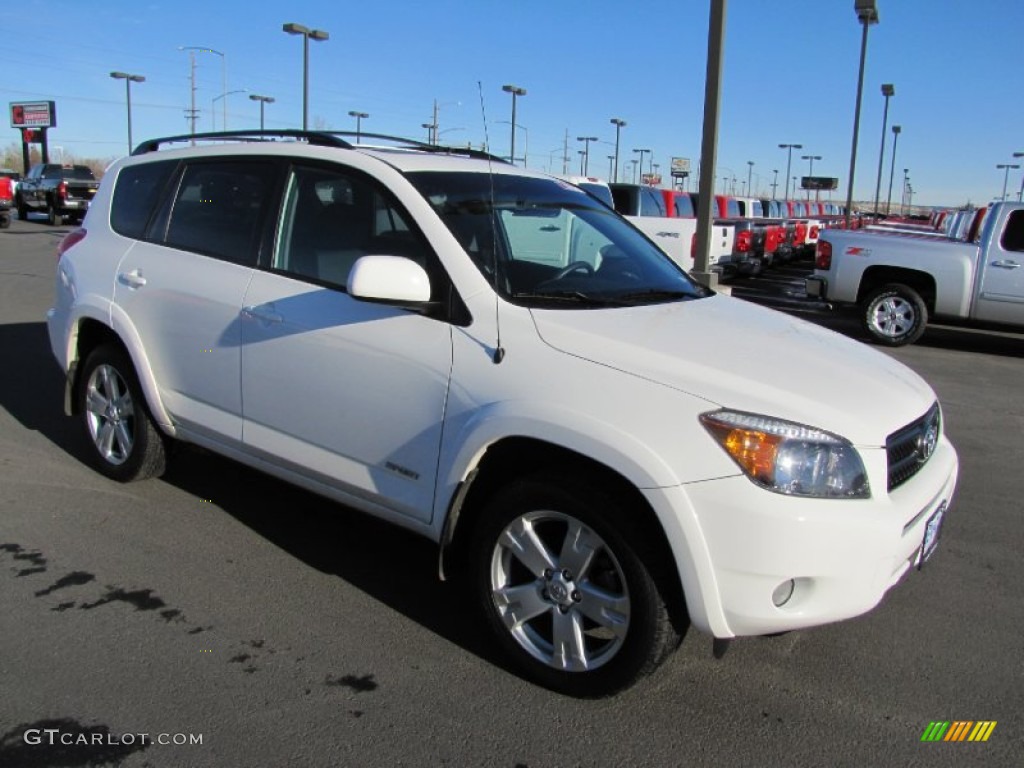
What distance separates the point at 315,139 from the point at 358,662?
2394 millimetres

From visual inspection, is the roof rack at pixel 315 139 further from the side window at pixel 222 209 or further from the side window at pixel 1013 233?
the side window at pixel 1013 233

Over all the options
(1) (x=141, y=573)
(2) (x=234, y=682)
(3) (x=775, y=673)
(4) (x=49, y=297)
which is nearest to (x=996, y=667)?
(3) (x=775, y=673)

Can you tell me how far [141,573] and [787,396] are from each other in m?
2.84

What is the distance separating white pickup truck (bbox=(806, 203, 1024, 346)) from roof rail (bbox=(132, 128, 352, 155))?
8.99 metres

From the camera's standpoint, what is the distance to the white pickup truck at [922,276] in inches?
419

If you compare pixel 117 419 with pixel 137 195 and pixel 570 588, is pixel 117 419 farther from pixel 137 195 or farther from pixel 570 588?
pixel 570 588

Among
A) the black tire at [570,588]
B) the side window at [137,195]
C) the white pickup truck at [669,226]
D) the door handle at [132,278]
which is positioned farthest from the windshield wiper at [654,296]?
the white pickup truck at [669,226]

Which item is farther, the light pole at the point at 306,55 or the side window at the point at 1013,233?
the light pole at the point at 306,55

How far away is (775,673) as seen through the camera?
3.15m

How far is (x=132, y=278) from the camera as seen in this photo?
4.46 meters

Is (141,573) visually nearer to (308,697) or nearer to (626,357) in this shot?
(308,697)

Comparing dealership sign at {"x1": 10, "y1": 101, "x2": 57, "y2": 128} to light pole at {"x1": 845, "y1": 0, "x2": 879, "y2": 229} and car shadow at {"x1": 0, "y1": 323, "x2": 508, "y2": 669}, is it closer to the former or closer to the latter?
light pole at {"x1": 845, "y1": 0, "x2": 879, "y2": 229}

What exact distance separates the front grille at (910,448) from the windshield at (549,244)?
111cm

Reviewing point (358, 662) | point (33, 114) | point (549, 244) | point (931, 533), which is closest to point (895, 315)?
point (549, 244)
